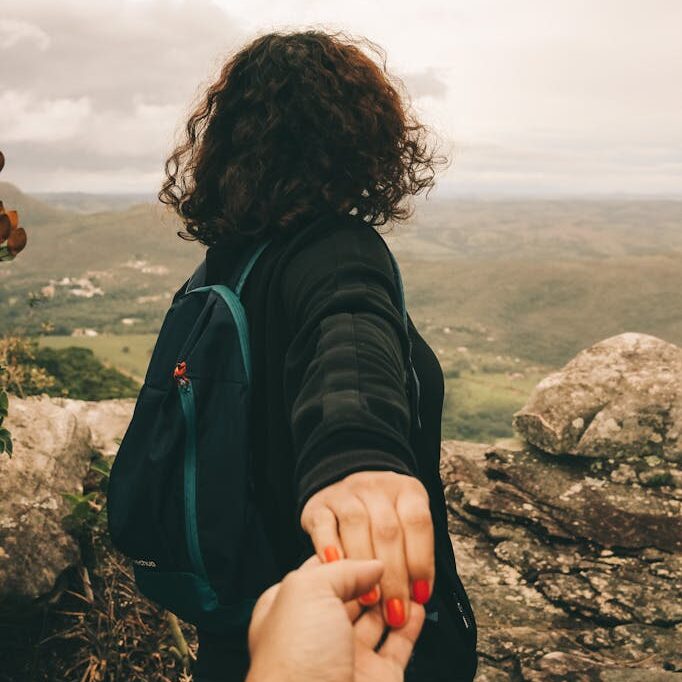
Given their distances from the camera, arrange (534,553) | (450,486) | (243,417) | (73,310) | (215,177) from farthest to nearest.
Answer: (73,310) < (450,486) < (534,553) < (215,177) < (243,417)

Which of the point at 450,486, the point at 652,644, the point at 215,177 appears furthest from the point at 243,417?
the point at 450,486

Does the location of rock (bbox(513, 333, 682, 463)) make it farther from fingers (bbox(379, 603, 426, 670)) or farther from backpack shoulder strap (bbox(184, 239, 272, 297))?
fingers (bbox(379, 603, 426, 670))

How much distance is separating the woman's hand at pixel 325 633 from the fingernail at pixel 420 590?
0.04 m

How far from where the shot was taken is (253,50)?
2.15 metres

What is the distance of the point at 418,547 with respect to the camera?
1.04 meters

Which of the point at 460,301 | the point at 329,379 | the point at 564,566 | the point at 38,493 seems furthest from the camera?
the point at 460,301

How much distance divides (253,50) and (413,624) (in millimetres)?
1867

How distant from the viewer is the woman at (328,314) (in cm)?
110

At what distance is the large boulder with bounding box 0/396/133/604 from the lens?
3430 mm

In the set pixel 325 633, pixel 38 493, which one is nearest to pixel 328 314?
pixel 325 633

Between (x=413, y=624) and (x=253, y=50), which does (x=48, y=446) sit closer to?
(x=253, y=50)

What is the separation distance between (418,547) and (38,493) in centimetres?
332

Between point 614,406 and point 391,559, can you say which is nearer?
point 391,559

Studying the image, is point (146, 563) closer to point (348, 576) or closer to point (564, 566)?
point (348, 576)
